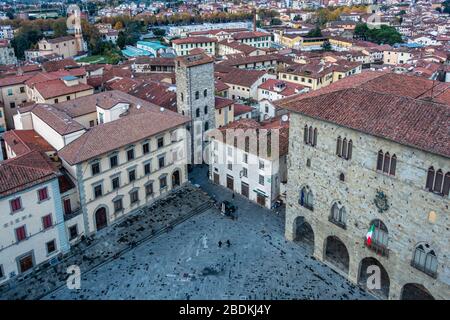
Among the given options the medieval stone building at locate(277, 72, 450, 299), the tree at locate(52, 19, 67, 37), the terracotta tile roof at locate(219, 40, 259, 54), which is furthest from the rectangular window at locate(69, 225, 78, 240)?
the tree at locate(52, 19, 67, 37)

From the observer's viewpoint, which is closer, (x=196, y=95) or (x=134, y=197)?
(x=134, y=197)

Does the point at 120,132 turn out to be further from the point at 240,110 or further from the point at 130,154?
the point at 240,110

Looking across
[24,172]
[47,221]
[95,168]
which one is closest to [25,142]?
[95,168]

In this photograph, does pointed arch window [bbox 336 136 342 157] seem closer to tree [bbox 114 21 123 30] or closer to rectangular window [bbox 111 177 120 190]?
rectangular window [bbox 111 177 120 190]

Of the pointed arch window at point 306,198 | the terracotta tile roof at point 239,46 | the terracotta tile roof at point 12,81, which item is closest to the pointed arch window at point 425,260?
the pointed arch window at point 306,198

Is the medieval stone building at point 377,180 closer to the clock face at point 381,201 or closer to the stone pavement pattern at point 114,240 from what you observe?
the clock face at point 381,201

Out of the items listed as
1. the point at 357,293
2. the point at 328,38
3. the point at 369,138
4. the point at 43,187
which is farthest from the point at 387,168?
the point at 328,38
